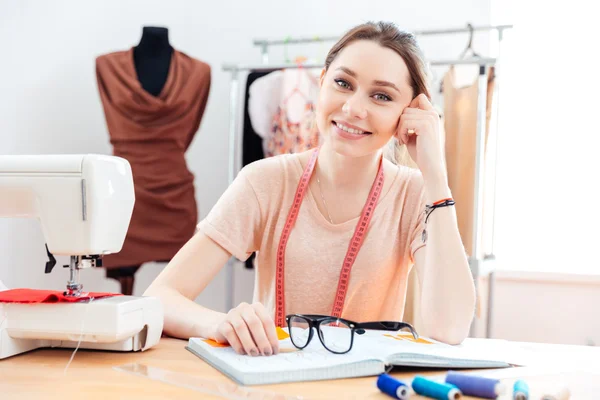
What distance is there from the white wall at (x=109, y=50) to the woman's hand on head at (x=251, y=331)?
2311 millimetres

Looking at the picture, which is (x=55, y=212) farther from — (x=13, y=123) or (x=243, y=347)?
(x=13, y=123)

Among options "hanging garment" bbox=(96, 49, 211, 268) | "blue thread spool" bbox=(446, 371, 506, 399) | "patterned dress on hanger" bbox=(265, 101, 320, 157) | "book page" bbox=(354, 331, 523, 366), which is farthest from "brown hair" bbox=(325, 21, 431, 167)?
"hanging garment" bbox=(96, 49, 211, 268)

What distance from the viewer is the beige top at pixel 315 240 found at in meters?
1.58

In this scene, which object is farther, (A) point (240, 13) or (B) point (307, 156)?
(A) point (240, 13)

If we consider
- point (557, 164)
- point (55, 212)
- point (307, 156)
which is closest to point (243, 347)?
point (55, 212)

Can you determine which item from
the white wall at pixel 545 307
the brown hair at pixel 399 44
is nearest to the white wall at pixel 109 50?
the white wall at pixel 545 307

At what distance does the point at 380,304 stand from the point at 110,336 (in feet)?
2.65

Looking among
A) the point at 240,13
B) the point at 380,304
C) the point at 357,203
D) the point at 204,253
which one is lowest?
the point at 380,304

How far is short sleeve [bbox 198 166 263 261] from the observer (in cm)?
155

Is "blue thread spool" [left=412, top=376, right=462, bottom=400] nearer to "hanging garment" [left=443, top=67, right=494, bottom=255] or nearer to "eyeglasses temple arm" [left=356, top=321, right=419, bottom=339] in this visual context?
"eyeglasses temple arm" [left=356, top=321, right=419, bottom=339]

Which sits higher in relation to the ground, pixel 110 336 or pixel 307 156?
pixel 307 156

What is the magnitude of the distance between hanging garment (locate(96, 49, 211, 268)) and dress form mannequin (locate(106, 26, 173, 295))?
34 millimetres

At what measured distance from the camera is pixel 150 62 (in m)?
2.81

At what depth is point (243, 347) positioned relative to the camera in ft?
3.29
